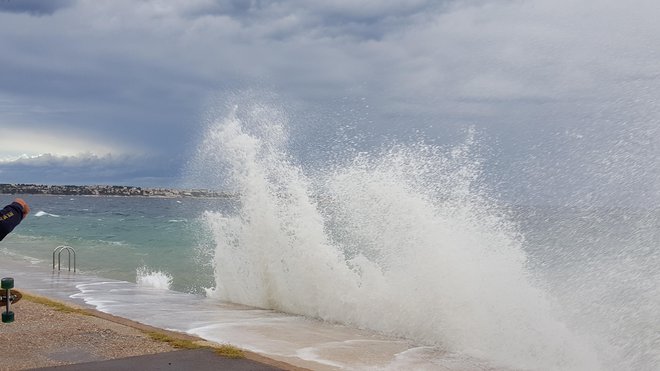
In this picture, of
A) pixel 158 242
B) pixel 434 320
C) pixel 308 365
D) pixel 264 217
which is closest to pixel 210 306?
pixel 264 217

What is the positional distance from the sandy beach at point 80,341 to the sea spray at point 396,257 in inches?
164

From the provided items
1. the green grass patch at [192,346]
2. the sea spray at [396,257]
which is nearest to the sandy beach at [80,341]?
the green grass patch at [192,346]

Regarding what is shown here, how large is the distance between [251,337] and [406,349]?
7.73 feet

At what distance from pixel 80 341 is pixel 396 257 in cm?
661

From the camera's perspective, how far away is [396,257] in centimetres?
1321

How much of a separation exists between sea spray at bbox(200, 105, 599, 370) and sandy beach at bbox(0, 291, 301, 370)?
4178 millimetres

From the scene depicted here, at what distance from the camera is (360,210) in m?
14.3

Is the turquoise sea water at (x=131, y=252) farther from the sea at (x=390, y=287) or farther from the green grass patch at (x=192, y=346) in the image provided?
the green grass patch at (x=192, y=346)

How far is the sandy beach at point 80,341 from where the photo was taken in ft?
24.6

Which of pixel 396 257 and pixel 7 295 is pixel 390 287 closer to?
pixel 396 257

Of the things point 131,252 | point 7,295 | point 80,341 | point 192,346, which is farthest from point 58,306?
point 131,252

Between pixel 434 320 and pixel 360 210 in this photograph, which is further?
pixel 360 210

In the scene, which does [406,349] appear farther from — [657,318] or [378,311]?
[657,318]

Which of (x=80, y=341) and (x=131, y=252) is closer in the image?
(x=80, y=341)
